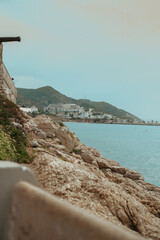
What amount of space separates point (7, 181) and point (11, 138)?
23.4 ft

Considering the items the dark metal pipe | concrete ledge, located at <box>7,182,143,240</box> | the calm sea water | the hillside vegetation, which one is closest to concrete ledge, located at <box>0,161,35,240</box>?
concrete ledge, located at <box>7,182,143,240</box>

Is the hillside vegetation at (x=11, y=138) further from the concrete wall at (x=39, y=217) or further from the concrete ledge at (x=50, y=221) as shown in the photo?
the concrete ledge at (x=50, y=221)

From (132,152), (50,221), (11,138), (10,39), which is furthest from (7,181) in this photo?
(132,152)

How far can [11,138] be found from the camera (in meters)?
9.09

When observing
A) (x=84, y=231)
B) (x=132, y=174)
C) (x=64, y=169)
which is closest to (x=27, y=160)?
(x=64, y=169)

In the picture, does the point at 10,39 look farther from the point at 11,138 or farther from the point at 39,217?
the point at 39,217

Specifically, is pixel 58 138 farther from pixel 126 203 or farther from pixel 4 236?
pixel 4 236

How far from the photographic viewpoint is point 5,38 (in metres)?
15.6

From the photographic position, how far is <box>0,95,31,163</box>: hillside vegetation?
25.6 feet

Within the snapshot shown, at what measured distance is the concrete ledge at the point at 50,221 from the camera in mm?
1553

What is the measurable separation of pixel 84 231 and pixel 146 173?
32886 mm

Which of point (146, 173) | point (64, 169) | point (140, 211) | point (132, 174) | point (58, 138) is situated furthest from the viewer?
point (146, 173)

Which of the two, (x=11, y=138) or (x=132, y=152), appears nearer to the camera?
(x=11, y=138)

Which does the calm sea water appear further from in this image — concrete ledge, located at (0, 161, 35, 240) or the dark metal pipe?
concrete ledge, located at (0, 161, 35, 240)
